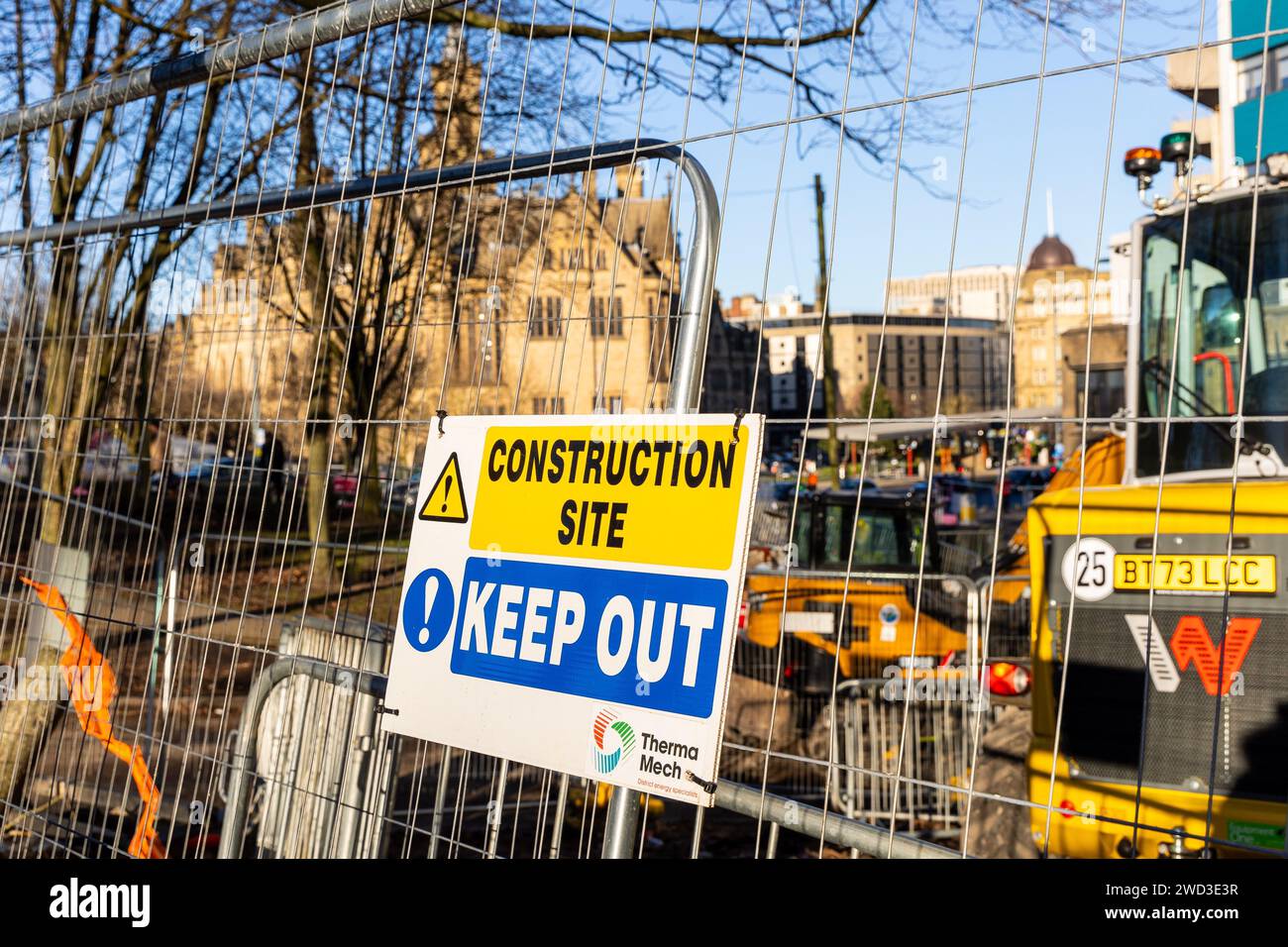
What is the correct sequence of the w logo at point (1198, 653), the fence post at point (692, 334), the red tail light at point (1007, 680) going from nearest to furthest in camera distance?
the fence post at point (692, 334), the w logo at point (1198, 653), the red tail light at point (1007, 680)

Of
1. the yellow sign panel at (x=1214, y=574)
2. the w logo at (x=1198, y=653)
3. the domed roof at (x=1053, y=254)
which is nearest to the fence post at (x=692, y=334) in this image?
the yellow sign panel at (x=1214, y=574)

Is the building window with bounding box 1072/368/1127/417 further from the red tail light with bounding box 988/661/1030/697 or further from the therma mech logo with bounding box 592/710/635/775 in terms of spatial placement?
the therma mech logo with bounding box 592/710/635/775

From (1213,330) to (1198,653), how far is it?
1.82 m

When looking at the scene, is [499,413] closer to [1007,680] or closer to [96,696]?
[96,696]

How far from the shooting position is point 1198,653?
5.23m

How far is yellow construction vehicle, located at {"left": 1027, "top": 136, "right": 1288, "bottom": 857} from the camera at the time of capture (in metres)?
4.95

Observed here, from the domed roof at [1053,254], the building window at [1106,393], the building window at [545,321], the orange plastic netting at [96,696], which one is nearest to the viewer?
the building window at [545,321]

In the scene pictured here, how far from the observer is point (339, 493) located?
4859 millimetres

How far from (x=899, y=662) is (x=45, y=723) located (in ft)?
21.9

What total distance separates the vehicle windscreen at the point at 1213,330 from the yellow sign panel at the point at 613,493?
365 centimetres

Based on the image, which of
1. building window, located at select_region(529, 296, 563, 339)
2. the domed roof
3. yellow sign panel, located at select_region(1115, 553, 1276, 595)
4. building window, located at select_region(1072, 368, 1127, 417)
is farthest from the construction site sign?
the domed roof

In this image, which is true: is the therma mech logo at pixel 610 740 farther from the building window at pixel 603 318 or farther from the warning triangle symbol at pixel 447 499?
the building window at pixel 603 318

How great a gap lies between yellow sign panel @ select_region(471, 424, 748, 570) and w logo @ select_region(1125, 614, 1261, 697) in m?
3.16

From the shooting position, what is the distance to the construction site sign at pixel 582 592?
2420mm
